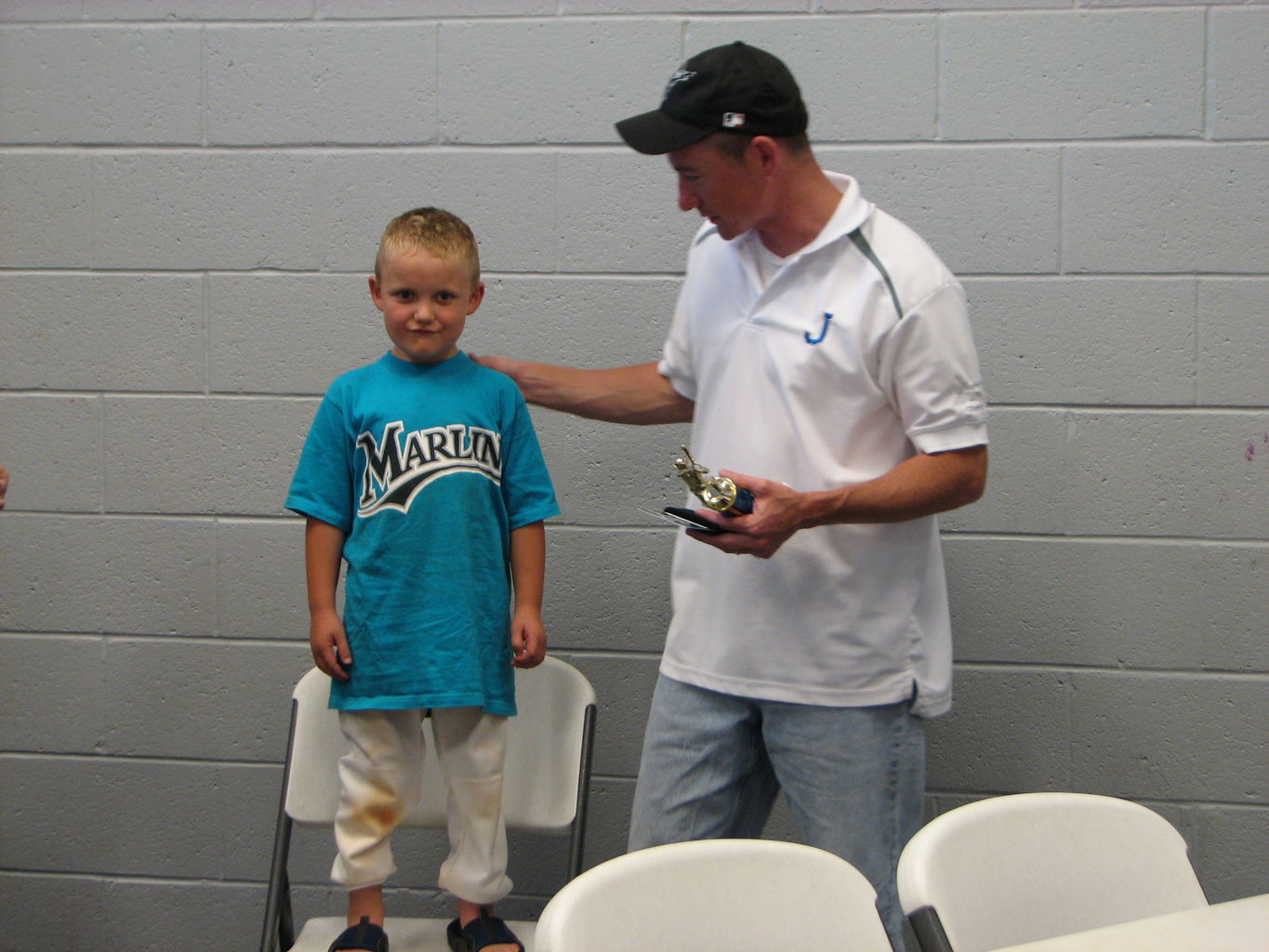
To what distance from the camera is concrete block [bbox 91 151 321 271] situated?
94.6 inches

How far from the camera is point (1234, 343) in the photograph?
2275 millimetres

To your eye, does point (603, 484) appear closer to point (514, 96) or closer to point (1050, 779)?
point (514, 96)

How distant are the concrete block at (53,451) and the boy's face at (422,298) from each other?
35.4 inches

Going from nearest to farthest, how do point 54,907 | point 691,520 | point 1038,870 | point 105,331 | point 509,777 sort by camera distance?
point 1038,870 → point 691,520 → point 509,777 → point 105,331 → point 54,907

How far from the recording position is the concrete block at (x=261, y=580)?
2.45 m

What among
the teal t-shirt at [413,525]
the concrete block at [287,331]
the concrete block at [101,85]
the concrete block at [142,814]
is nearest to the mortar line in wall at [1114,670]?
the teal t-shirt at [413,525]

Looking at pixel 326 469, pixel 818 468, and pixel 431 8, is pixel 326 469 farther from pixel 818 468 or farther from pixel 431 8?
pixel 431 8

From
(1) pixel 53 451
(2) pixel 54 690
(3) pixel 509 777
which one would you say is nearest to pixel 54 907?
(2) pixel 54 690

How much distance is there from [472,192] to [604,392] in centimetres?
58

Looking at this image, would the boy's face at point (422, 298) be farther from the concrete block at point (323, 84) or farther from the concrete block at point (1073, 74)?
the concrete block at point (1073, 74)

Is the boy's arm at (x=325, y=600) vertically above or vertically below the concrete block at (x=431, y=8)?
below

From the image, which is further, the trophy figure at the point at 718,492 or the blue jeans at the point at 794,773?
the blue jeans at the point at 794,773

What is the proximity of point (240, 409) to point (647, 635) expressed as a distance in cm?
92

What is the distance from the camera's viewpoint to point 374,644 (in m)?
1.91
